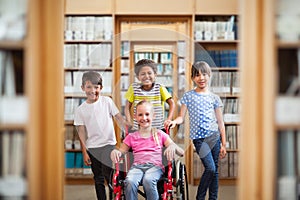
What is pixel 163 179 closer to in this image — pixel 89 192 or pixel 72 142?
pixel 89 192

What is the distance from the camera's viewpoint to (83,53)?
218 inches

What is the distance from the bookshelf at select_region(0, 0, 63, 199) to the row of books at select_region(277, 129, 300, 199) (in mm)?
1035

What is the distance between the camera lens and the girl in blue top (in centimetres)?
400

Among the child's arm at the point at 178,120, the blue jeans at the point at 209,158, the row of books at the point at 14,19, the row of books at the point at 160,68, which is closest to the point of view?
the row of books at the point at 14,19

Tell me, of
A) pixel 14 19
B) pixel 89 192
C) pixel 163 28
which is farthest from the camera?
pixel 163 28

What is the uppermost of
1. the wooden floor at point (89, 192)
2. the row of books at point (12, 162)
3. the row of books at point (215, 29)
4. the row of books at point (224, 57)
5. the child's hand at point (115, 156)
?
the row of books at point (215, 29)

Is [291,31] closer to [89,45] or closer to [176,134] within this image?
[176,134]

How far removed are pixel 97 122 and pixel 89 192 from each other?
1452 millimetres

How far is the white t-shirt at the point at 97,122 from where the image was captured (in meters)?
3.99

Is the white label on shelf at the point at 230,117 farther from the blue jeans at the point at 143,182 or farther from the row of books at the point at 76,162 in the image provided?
the blue jeans at the point at 143,182

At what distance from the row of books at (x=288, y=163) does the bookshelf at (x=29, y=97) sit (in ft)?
3.40

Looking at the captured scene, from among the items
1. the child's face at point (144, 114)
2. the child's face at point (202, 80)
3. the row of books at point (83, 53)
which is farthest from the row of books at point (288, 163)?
the row of books at point (83, 53)

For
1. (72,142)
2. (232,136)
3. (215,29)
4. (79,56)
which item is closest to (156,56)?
(215,29)

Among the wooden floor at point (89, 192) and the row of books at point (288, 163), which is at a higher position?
the row of books at point (288, 163)
